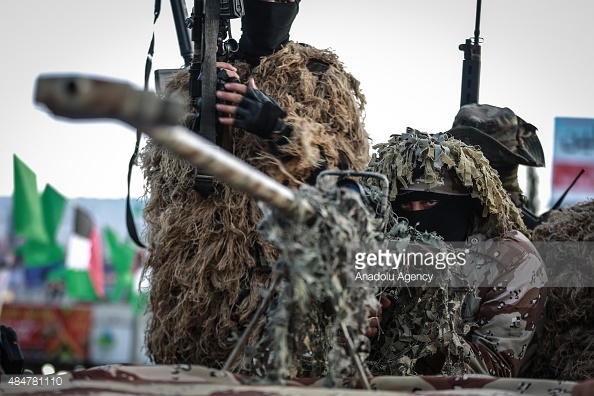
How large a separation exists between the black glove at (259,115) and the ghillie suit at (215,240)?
0.23 feet

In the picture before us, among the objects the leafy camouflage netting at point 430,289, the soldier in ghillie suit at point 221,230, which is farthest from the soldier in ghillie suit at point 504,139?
the soldier in ghillie suit at point 221,230

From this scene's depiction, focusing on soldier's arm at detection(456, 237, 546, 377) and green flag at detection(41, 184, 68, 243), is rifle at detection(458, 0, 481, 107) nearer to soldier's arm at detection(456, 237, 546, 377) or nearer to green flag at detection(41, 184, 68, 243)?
soldier's arm at detection(456, 237, 546, 377)

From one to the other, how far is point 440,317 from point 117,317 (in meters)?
6.20

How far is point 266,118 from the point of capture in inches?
142

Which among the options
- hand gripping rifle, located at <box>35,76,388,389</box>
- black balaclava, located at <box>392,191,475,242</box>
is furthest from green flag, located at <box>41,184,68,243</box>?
hand gripping rifle, located at <box>35,76,388,389</box>

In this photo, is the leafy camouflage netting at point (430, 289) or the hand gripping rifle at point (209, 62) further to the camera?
the hand gripping rifle at point (209, 62)

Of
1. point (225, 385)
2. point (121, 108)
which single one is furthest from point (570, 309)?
point (121, 108)

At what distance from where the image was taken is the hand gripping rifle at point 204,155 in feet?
5.20

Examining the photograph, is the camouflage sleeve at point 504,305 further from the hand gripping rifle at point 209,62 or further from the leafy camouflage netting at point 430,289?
the hand gripping rifle at point 209,62

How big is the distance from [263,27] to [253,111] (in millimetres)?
529

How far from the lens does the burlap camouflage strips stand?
2086 millimetres

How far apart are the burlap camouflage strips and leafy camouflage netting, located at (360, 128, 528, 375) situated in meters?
0.89

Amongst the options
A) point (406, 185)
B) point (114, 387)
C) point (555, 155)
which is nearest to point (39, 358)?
point (555, 155)

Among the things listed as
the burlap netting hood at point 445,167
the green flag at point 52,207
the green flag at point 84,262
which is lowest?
the green flag at point 84,262
